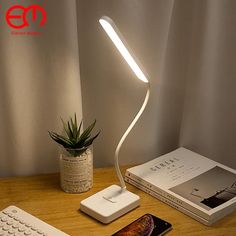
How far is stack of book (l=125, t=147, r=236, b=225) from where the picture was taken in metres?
1.13

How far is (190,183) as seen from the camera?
123 centimetres

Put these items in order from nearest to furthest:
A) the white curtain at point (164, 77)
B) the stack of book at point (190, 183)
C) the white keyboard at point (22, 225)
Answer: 1. the white keyboard at point (22, 225)
2. the stack of book at point (190, 183)
3. the white curtain at point (164, 77)

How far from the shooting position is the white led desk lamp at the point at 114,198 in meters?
1.07

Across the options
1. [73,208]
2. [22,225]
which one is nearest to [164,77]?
[73,208]

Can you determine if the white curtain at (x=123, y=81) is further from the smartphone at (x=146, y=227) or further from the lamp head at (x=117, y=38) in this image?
the smartphone at (x=146, y=227)

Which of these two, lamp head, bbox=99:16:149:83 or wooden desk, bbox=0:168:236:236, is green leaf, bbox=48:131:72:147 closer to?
wooden desk, bbox=0:168:236:236

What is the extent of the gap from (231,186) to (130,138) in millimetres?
333

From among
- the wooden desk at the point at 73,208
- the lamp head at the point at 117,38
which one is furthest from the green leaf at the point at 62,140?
the lamp head at the point at 117,38

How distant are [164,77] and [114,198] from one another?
41 centimetres

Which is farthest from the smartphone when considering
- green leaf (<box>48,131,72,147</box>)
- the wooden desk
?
green leaf (<box>48,131,72,147</box>)

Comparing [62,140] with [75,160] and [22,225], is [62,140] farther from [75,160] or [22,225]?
[22,225]

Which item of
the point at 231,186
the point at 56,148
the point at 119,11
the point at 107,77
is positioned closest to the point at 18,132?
the point at 56,148

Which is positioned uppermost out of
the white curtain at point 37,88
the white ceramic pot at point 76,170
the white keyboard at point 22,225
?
the white curtain at point 37,88

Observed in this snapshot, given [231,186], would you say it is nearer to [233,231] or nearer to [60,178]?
[233,231]
